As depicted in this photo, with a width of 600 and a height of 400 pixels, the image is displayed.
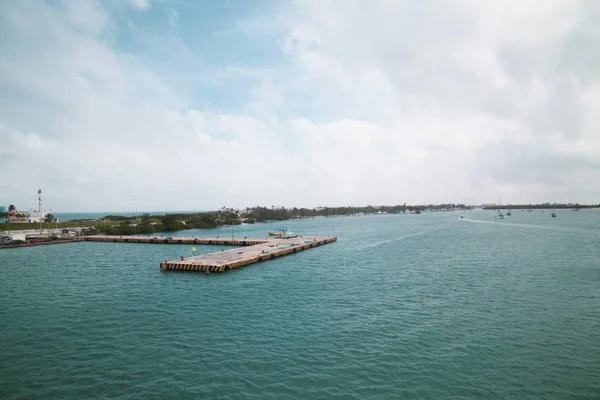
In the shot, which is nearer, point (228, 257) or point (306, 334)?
point (306, 334)

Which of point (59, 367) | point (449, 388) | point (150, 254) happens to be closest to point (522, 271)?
point (449, 388)

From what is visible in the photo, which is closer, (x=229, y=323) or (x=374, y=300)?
(x=229, y=323)

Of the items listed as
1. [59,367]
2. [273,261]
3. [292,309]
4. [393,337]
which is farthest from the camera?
[273,261]

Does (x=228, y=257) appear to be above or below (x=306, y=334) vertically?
above

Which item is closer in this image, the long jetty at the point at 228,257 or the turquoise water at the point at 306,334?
the turquoise water at the point at 306,334

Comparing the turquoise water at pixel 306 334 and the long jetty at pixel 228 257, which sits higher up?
the long jetty at pixel 228 257

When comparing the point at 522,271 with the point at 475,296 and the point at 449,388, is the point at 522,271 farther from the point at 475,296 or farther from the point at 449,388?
the point at 449,388

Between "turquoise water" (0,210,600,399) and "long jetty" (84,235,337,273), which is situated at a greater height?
"long jetty" (84,235,337,273)

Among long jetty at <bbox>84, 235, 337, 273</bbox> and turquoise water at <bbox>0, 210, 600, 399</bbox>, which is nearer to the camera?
turquoise water at <bbox>0, 210, 600, 399</bbox>
